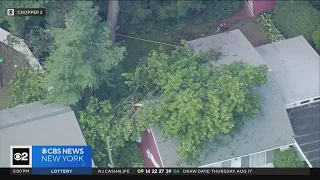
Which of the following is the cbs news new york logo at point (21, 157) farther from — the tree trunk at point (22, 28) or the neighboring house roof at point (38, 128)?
the tree trunk at point (22, 28)

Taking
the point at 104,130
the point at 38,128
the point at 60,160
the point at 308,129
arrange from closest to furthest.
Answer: the point at 60,160 → the point at 38,128 → the point at 104,130 → the point at 308,129

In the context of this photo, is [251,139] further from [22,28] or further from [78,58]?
[22,28]

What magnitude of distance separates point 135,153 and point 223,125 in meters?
2.52

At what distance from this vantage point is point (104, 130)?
49.5ft

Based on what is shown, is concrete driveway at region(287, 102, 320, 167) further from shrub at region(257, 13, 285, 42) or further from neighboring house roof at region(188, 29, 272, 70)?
shrub at region(257, 13, 285, 42)

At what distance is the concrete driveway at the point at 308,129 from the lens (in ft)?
51.4

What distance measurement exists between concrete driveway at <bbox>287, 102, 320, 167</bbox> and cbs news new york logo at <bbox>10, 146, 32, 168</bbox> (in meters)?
6.54

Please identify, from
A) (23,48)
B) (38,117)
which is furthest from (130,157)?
(23,48)

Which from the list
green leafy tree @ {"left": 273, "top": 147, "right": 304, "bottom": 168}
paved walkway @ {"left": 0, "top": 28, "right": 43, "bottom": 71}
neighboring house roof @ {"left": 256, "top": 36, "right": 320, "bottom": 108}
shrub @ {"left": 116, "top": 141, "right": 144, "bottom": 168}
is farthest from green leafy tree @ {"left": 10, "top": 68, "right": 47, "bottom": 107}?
neighboring house roof @ {"left": 256, "top": 36, "right": 320, "bottom": 108}

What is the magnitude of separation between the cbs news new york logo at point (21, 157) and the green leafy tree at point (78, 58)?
5.20ft

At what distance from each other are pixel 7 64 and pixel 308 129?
8072 millimetres
